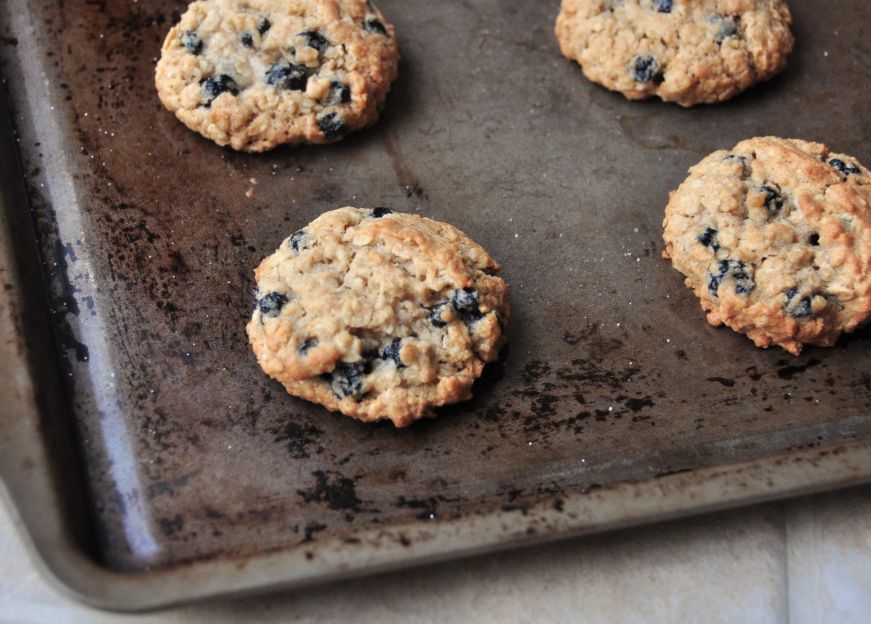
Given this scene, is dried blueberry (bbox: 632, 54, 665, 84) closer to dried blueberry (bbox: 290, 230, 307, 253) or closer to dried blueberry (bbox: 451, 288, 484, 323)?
dried blueberry (bbox: 451, 288, 484, 323)

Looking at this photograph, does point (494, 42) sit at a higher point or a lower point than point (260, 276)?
higher

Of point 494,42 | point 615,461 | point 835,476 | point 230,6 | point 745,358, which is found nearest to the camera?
point 835,476

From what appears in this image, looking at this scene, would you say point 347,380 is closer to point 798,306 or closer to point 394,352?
point 394,352

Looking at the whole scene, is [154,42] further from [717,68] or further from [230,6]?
[717,68]

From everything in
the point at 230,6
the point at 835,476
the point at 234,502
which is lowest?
the point at 234,502

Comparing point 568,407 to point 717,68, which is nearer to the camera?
point 568,407

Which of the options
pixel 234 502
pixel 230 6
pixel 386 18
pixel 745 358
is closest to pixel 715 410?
pixel 745 358
